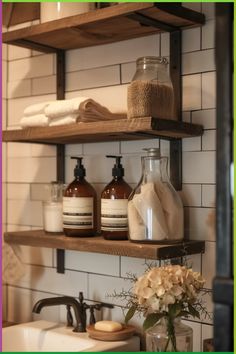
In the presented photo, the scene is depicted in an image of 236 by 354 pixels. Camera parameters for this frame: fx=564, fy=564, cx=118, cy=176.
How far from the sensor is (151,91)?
4.75ft

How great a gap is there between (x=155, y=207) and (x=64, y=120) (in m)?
0.40

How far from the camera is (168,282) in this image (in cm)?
130

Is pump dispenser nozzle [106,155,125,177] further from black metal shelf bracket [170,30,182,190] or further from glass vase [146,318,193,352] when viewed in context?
glass vase [146,318,193,352]

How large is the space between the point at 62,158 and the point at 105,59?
37cm

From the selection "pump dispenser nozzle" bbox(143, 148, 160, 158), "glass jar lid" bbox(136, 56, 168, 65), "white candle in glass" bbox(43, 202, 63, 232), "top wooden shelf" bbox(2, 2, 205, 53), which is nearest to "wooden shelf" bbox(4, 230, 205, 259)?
"white candle in glass" bbox(43, 202, 63, 232)

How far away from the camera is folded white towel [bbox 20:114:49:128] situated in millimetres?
1705

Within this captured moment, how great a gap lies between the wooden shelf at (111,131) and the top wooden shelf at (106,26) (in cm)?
29

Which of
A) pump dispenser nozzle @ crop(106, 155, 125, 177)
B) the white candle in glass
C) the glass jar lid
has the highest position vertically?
the glass jar lid

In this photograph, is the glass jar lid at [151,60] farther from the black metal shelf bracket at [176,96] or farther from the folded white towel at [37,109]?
the folded white towel at [37,109]

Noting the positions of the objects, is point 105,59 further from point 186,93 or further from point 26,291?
point 26,291

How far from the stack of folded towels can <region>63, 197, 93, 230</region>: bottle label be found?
239 millimetres

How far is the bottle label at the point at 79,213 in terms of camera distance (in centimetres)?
168

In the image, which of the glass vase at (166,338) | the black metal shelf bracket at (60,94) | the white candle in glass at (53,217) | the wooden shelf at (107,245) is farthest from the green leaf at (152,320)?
the black metal shelf bracket at (60,94)

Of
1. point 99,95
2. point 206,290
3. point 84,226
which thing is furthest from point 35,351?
point 99,95
